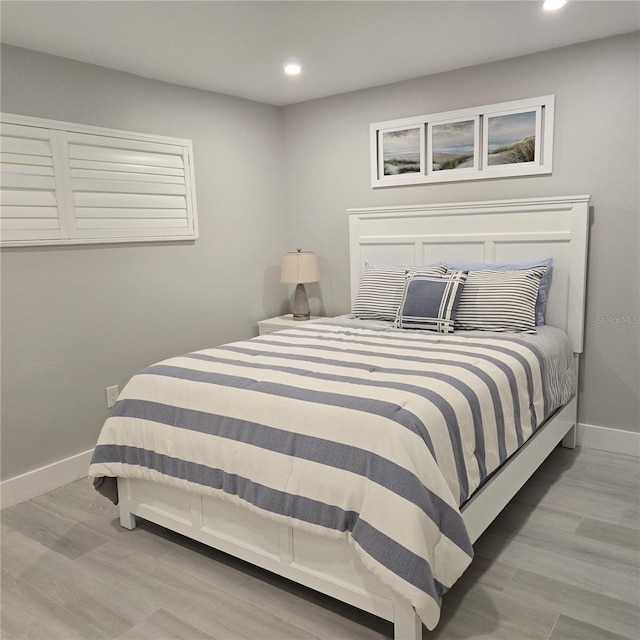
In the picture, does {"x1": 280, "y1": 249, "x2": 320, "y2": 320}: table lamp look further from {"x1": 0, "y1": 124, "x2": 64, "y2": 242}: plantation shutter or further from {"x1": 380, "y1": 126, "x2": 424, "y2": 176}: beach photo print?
{"x1": 0, "y1": 124, "x2": 64, "y2": 242}: plantation shutter

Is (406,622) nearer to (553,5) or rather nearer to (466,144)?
(553,5)

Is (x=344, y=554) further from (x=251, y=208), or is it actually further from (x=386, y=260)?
(x=251, y=208)

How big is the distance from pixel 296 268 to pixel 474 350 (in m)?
1.94

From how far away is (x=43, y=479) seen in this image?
10.3 ft

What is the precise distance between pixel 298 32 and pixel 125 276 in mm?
1746

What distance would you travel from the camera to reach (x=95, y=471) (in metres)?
2.58

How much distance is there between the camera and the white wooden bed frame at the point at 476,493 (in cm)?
196

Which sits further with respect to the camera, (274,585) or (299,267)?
(299,267)

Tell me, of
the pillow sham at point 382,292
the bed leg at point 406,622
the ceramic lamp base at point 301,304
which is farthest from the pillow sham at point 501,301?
the bed leg at point 406,622

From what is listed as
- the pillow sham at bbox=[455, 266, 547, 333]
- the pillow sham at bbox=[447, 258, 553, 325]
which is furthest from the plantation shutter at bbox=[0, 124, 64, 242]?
the pillow sham at bbox=[447, 258, 553, 325]

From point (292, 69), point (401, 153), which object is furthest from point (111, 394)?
point (401, 153)

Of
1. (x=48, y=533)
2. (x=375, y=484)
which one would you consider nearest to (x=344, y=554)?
(x=375, y=484)

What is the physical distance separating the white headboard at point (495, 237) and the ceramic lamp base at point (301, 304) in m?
0.52

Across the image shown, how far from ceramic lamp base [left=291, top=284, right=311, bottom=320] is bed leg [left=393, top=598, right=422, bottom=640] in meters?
2.84
